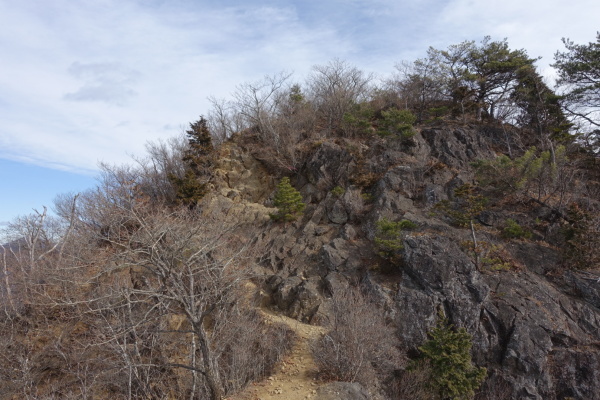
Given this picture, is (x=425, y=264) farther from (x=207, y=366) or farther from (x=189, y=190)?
(x=189, y=190)

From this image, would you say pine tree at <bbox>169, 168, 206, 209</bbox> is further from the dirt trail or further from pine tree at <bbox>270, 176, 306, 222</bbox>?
the dirt trail

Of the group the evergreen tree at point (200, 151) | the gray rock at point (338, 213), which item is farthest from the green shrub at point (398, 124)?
the evergreen tree at point (200, 151)

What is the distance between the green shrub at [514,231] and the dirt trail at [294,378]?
913 centimetres

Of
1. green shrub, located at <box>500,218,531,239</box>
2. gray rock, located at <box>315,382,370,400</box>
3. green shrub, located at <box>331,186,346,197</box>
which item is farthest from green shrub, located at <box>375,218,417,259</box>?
gray rock, located at <box>315,382,370,400</box>

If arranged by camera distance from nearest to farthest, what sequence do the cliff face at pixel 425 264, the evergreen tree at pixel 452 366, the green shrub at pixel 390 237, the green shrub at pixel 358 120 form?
the evergreen tree at pixel 452 366, the cliff face at pixel 425 264, the green shrub at pixel 390 237, the green shrub at pixel 358 120

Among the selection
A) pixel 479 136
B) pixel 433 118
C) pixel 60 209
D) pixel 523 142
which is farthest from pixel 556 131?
pixel 60 209

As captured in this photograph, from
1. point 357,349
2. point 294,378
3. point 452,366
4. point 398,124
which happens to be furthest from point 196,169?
point 452,366

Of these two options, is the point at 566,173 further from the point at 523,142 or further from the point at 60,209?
the point at 60,209

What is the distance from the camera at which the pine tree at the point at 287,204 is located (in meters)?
18.3

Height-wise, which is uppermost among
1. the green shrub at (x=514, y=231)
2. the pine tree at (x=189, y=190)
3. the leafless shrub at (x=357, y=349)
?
the pine tree at (x=189, y=190)

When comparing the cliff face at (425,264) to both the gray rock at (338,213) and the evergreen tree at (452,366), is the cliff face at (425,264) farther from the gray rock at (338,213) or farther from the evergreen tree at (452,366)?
the evergreen tree at (452,366)

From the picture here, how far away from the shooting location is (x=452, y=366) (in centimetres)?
999

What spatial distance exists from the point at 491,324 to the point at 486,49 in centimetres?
1831

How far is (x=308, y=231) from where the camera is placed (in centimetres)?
1744
